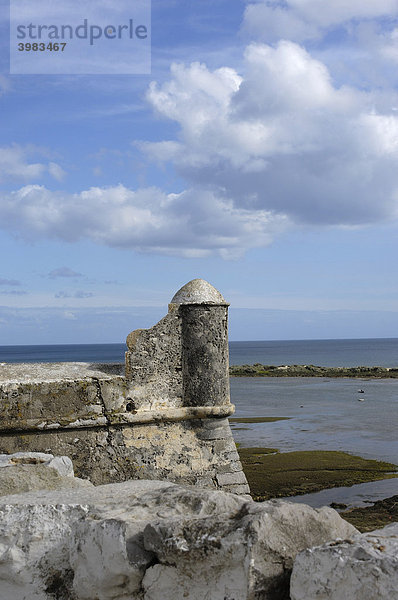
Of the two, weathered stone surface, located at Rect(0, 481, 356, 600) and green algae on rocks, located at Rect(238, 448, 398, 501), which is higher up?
weathered stone surface, located at Rect(0, 481, 356, 600)

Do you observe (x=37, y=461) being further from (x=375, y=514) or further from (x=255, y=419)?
(x=255, y=419)

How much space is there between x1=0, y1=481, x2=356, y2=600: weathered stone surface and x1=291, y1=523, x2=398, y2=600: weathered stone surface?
0.17 m

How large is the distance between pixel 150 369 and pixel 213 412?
3.06 ft

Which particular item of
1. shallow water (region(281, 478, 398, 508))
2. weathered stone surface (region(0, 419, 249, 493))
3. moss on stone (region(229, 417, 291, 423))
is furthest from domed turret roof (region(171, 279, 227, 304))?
moss on stone (region(229, 417, 291, 423))

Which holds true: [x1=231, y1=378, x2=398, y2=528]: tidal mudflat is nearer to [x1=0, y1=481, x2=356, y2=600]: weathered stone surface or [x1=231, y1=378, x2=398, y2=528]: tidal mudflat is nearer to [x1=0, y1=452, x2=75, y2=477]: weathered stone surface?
[x1=0, y1=452, x2=75, y2=477]: weathered stone surface

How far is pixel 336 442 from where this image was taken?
61.8 feet

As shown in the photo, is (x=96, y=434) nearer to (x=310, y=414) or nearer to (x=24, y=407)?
(x=24, y=407)

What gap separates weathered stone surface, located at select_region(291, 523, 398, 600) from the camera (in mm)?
2135

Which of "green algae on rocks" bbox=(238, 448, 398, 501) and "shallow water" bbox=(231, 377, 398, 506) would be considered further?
"shallow water" bbox=(231, 377, 398, 506)

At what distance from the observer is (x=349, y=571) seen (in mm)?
2188

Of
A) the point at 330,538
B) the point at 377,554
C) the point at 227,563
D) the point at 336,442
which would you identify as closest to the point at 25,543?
the point at 227,563

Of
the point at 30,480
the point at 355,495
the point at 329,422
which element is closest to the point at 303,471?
the point at 355,495

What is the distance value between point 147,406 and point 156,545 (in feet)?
16.6

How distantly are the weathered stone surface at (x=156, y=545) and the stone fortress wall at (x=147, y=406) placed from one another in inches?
163
